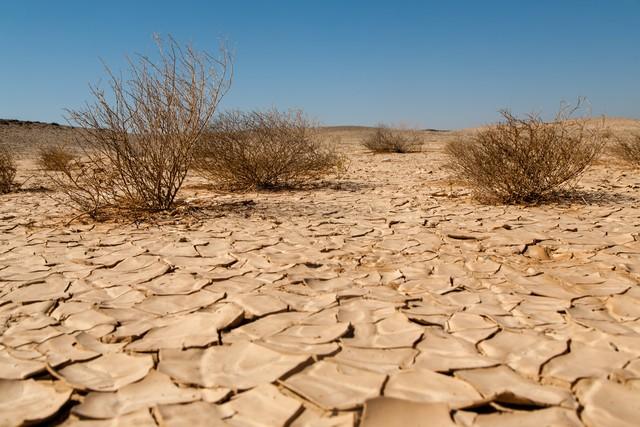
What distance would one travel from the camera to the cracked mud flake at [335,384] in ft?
4.38

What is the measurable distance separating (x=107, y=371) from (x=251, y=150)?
486cm

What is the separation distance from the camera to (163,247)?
126 inches

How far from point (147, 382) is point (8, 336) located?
2.38 ft

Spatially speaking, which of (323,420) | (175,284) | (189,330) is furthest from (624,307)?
(175,284)

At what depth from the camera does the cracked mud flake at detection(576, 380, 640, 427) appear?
123 cm

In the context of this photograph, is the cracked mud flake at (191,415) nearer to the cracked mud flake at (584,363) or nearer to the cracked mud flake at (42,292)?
the cracked mud flake at (584,363)

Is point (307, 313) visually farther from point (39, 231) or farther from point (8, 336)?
point (39, 231)

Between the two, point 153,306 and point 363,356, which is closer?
point 363,356

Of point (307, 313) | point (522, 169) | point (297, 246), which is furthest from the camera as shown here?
point (522, 169)

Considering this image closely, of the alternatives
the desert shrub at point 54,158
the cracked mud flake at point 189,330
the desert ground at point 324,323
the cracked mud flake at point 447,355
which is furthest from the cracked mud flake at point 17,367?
the desert shrub at point 54,158

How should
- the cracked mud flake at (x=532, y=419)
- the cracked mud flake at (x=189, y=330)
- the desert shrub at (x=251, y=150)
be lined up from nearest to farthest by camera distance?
the cracked mud flake at (x=532, y=419) < the cracked mud flake at (x=189, y=330) < the desert shrub at (x=251, y=150)

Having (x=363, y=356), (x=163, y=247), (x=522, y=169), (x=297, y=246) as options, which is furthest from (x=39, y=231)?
(x=522, y=169)

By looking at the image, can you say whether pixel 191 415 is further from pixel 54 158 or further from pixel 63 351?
pixel 54 158

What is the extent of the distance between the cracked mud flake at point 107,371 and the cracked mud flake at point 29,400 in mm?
56
